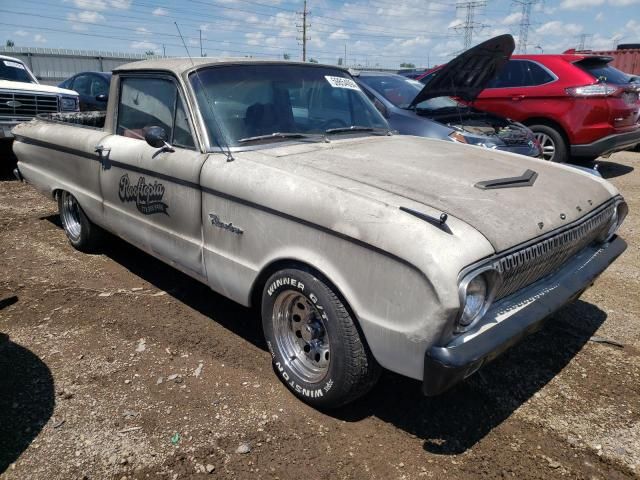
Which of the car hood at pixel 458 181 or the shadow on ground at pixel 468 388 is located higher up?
the car hood at pixel 458 181

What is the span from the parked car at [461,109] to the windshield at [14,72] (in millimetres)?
6201

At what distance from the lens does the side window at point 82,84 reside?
11000 millimetres

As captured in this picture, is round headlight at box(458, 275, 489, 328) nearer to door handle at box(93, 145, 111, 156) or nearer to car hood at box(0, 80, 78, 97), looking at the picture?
door handle at box(93, 145, 111, 156)

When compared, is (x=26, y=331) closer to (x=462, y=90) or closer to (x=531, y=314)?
(x=531, y=314)

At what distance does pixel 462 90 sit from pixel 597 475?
16.8ft

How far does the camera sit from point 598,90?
7.50 metres

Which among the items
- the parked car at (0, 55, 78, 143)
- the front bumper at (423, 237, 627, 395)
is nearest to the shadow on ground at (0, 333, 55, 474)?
the front bumper at (423, 237, 627, 395)

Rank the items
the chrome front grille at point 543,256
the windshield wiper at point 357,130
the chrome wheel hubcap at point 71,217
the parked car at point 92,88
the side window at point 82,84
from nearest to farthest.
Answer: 1. the chrome front grille at point 543,256
2. the windshield wiper at point 357,130
3. the chrome wheel hubcap at point 71,217
4. the parked car at point 92,88
5. the side window at point 82,84

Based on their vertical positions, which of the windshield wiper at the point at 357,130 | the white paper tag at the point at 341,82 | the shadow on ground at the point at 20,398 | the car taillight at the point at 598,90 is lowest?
the shadow on ground at the point at 20,398

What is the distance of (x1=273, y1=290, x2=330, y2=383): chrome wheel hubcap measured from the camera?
267cm

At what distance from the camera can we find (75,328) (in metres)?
3.50

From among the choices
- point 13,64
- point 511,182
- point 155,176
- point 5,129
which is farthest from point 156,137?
point 13,64

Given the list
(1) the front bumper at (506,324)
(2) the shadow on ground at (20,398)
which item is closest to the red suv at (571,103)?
(1) the front bumper at (506,324)

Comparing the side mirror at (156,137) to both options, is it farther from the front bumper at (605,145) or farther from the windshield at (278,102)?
the front bumper at (605,145)
